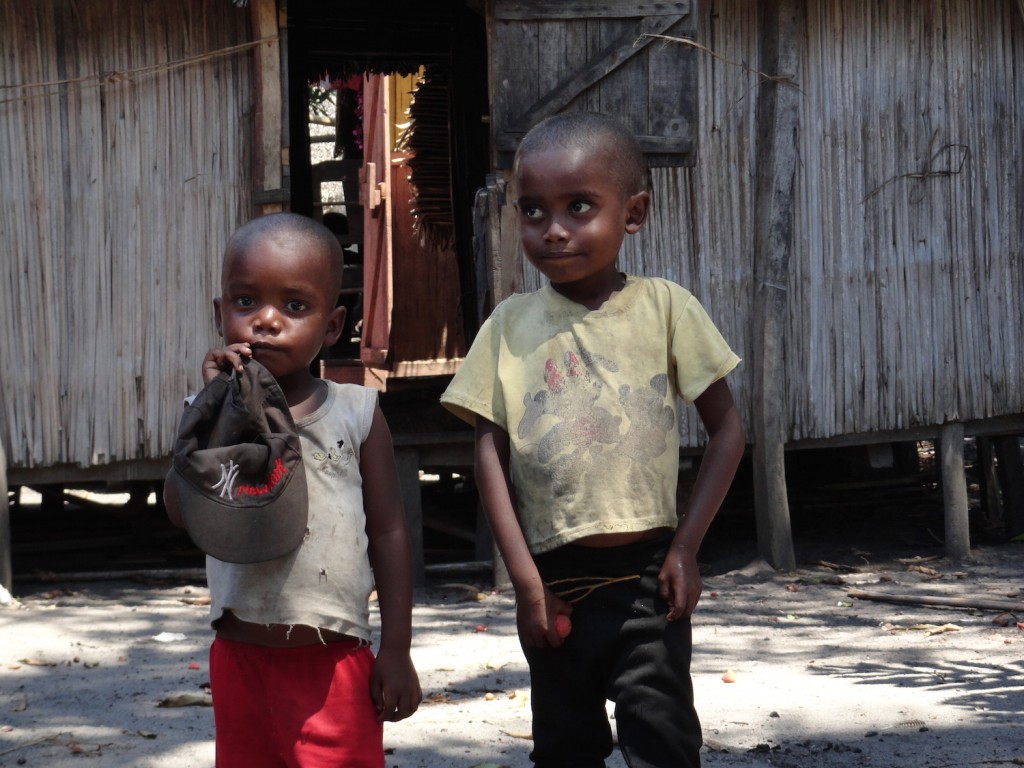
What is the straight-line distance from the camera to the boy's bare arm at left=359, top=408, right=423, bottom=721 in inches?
90.7

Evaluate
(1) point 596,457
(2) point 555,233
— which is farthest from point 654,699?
(2) point 555,233

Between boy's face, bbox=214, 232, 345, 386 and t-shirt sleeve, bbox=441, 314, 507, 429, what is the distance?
Result: 13.9 inches

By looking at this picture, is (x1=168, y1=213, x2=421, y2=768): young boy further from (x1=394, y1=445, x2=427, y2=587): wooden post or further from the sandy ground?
(x1=394, y1=445, x2=427, y2=587): wooden post

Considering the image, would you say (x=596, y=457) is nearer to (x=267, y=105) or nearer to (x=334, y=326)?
(x=334, y=326)

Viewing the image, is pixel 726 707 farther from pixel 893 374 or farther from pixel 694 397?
pixel 893 374

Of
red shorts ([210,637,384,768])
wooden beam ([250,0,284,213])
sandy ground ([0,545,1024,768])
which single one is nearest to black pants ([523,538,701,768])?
red shorts ([210,637,384,768])

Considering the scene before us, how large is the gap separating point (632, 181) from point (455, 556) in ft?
17.0

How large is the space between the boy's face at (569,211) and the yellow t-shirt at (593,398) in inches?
5.0

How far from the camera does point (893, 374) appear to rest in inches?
265

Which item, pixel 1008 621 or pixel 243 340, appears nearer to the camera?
pixel 243 340

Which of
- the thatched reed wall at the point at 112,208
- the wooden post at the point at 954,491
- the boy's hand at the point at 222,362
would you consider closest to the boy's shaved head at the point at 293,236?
the boy's hand at the point at 222,362

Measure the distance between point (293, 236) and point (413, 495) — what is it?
4.49 meters

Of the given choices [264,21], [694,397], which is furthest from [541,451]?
[264,21]

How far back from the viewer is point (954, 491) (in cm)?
696
